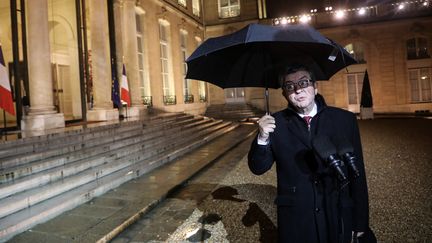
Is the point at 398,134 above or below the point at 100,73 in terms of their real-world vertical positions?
below

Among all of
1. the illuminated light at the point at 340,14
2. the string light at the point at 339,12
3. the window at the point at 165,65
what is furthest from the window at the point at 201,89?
the illuminated light at the point at 340,14

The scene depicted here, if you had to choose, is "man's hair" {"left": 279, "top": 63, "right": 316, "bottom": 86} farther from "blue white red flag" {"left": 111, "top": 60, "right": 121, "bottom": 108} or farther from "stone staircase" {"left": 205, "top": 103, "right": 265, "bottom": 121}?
"stone staircase" {"left": 205, "top": 103, "right": 265, "bottom": 121}

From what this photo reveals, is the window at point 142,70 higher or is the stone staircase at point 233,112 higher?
the window at point 142,70

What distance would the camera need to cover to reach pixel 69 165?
18.3 feet

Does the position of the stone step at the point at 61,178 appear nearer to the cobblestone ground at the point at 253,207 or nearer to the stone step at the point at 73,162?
the stone step at the point at 73,162

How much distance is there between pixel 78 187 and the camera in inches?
202

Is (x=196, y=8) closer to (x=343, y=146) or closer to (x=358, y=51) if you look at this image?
(x=358, y=51)

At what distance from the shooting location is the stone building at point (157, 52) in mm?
9258

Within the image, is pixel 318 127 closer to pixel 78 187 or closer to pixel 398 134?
pixel 78 187

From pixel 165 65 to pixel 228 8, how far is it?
8597 millimetres

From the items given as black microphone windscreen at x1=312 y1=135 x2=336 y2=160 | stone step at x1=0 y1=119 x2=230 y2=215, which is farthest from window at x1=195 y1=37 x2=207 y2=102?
black microphone windscreen at x1=312 y1=135 x2=336 y2=160

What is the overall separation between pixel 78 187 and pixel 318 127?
4471 millimetres

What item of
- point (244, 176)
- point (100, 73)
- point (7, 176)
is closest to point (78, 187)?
point (7, 176)

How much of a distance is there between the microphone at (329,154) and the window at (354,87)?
22.7m
